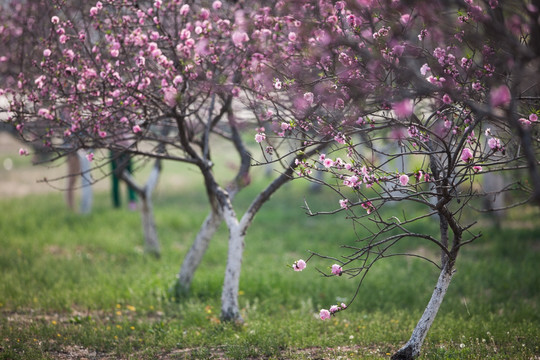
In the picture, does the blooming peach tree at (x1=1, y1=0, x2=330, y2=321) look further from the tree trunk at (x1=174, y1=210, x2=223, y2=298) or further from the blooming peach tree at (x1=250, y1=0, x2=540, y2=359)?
the tree trunk at (x1=174, y1=210, x2=223, y2=298)

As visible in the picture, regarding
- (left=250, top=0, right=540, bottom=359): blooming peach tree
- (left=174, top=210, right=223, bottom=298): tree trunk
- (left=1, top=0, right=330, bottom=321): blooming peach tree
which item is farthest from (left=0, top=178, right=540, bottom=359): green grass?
(left=250, top=0, right=540, bottom=359): blooming peach tree

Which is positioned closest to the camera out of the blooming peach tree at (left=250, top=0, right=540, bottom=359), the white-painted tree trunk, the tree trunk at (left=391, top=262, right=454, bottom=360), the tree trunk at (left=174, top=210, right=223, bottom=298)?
the blooming peach tree at (left=250, top=0, right=540, bottom=359)

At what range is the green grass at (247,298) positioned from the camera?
573 cm

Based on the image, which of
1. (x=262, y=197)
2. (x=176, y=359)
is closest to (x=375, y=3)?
(x=262, y=197)

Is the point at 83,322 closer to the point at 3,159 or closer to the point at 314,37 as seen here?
the point at 314,37

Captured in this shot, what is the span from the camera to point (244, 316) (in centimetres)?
717

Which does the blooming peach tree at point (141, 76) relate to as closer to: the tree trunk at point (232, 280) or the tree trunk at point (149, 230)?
the tree trunk at point (232, 280)

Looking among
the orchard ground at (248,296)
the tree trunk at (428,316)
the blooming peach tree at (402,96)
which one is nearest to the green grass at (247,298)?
the orchard ground at (248,296)

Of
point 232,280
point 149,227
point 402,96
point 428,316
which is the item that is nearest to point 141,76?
point 232,280

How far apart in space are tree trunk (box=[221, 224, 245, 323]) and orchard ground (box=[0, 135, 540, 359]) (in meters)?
0.21

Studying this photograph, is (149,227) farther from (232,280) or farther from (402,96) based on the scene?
(402,96)

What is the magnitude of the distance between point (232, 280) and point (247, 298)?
62.4 inches

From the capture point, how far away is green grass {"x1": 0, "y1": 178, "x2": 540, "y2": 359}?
5.73 m

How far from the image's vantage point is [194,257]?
8070 millimetres
